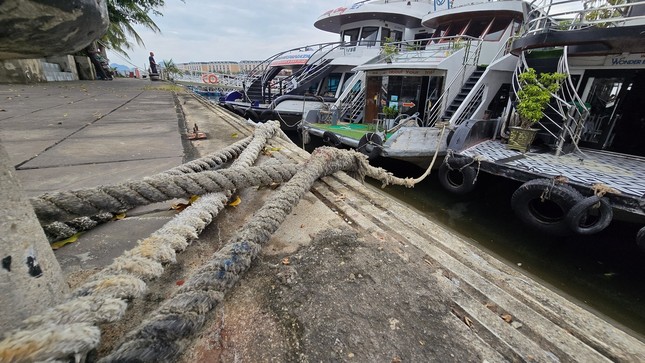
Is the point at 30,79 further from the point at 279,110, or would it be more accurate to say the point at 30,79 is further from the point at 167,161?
the point at 167,161

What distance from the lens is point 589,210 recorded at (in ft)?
13.6

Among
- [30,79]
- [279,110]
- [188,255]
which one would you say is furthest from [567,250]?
[30,79]

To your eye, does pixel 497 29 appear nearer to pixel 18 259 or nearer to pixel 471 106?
pixel 471 106

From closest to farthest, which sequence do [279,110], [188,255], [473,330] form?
A: [473,330], [188,255], [279,110]

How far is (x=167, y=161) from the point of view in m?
2.56

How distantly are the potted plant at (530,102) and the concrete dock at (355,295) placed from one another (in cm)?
552

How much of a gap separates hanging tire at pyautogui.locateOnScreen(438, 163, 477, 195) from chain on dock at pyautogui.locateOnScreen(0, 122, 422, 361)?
5168mm

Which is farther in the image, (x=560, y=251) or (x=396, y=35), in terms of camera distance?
(x=396, y=35)

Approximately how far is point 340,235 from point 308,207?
0.43 meters

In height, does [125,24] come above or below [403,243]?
above

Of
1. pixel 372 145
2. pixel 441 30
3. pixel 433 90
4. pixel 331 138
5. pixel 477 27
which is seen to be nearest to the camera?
pixel 372 145

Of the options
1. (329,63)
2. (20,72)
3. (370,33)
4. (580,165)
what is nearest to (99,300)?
(580,165)

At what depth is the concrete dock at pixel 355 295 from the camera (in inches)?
37.6

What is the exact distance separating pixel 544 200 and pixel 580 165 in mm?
1783
